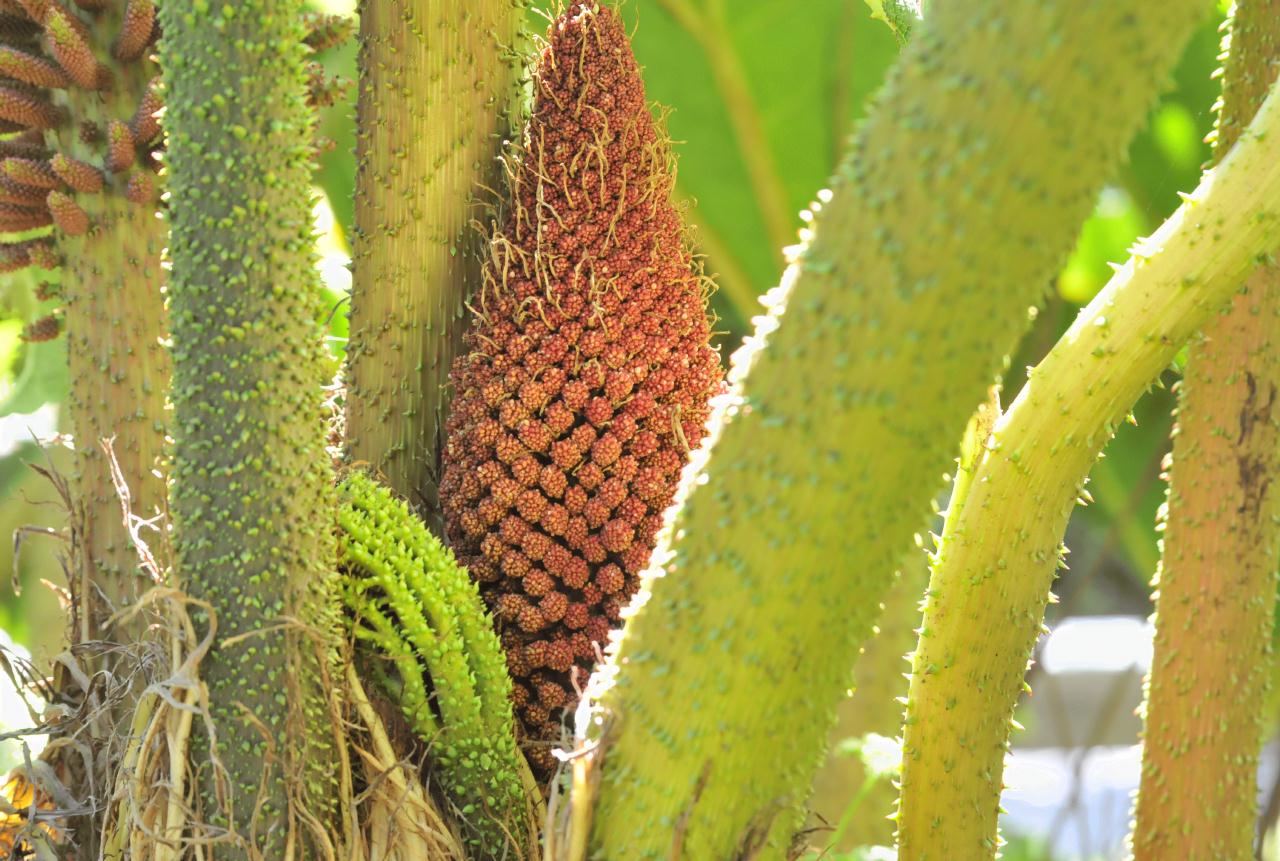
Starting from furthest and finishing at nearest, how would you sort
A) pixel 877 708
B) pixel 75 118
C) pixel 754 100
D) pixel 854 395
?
1. pixel 754 100
2. pixel 877 708
3. pixel 75 118
4. pixel 854 395

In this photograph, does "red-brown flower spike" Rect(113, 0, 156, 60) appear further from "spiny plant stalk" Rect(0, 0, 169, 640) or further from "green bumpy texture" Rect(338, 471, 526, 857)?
"green bumpy texture" Rect(338, 471, 526, 857)

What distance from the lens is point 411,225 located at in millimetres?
652

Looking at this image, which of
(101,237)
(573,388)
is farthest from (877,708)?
(101,237)

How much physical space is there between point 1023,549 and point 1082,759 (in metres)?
0.95

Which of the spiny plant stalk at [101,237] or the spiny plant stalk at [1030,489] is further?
the spiny plant stalk at [101,237]

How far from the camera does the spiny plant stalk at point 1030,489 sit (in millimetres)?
489

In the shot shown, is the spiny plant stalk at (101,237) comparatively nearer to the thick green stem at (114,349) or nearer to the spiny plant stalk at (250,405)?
the thick green stem at (114,349)

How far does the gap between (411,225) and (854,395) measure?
331mm

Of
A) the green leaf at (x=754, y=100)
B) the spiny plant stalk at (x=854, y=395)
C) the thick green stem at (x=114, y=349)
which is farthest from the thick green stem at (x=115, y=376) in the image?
the green leaf at (x=754, y=100)

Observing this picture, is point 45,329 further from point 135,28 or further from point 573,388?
point 573,388

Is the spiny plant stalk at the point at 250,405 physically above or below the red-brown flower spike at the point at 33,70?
below

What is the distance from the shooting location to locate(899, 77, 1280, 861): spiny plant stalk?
489mm

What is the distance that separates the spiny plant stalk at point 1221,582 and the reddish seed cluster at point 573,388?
25 cm

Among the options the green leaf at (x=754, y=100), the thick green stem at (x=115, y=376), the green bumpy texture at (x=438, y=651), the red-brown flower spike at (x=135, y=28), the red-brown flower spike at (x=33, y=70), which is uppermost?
the green leaf at (x=754, y=100)
